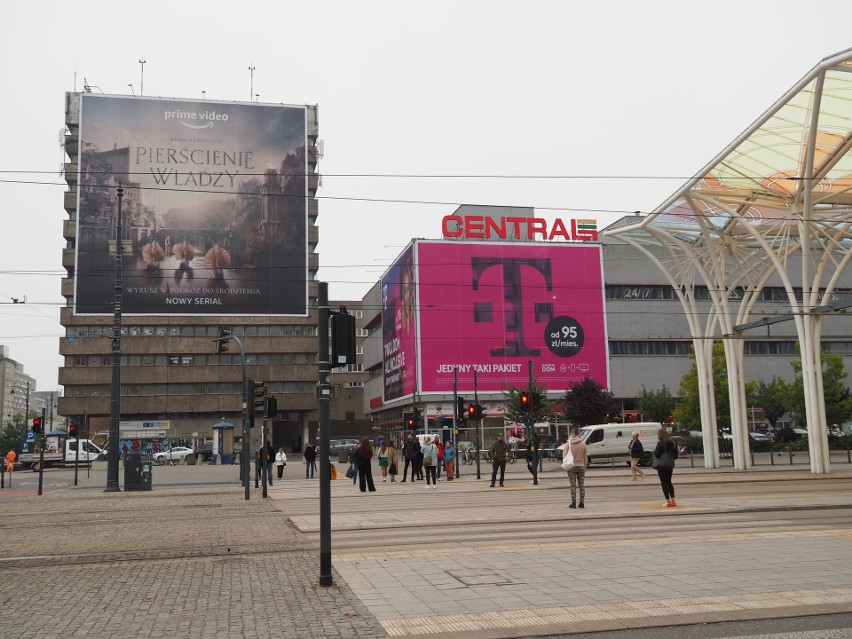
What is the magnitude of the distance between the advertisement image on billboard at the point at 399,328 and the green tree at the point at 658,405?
1785 cm

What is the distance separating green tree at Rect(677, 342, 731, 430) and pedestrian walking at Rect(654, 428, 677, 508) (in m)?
38.5

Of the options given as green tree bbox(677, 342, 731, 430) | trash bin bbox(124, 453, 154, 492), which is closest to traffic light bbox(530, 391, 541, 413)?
trash bin bbox(124, 453, 154, 492)

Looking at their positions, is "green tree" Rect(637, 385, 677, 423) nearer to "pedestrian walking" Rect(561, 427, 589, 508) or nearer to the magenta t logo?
the magenta t logo

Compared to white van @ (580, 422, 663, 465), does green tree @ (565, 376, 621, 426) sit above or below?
above

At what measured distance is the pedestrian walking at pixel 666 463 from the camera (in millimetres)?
16750

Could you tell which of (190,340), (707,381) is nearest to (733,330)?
(707,381)

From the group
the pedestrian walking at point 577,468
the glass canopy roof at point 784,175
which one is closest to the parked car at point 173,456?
the glass canopy roof at point 784,175

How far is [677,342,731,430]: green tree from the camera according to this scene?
5422 centimetres

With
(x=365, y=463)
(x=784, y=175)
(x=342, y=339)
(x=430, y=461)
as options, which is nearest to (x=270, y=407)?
(x=365, y=463)

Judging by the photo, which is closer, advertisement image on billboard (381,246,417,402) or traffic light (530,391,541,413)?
traffic light (530,391,541,413)

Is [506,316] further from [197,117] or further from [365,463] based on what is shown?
[365,463]

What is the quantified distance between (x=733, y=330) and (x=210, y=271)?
2015 inches

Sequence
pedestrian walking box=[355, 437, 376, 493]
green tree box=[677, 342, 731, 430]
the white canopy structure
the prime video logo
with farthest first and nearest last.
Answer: the prime video logo, green tree box=[677, 342, 731, 430], the white canopy structure, pedestrian walking box=[355, 437, 376, 493]

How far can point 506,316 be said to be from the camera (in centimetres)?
6562
